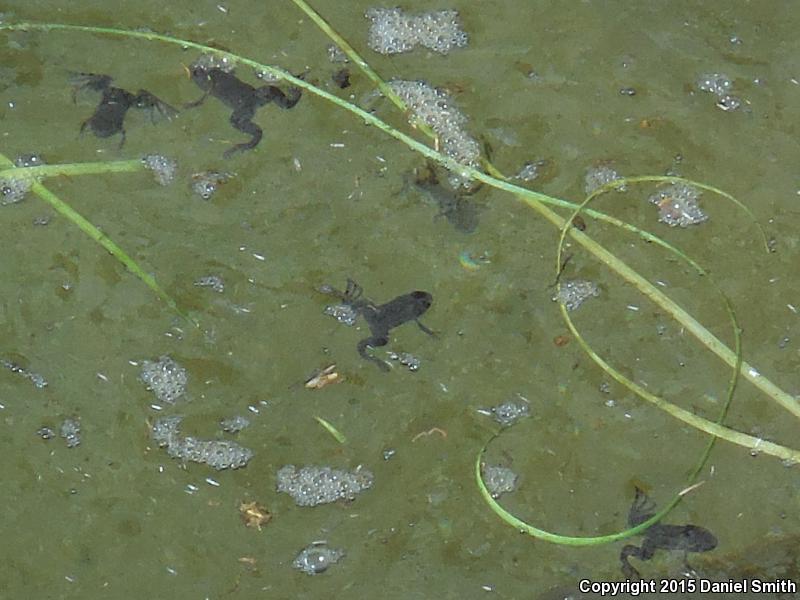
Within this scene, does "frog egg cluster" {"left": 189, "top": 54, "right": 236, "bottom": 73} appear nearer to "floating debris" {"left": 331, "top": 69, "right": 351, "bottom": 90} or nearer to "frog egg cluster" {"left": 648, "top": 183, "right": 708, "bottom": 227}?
"floating debris" {"left": 331, "top": 69, "right": 351, "bottom": 90}

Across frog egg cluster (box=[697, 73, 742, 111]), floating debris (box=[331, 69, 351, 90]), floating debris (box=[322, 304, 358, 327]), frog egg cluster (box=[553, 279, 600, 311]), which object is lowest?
floating debris (box=[322, 304, 358, 327])

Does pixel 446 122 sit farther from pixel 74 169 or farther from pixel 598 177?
pixel 74 169

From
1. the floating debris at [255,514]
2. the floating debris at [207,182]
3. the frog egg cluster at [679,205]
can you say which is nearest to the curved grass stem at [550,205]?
the frog egg cluster at [679,205]

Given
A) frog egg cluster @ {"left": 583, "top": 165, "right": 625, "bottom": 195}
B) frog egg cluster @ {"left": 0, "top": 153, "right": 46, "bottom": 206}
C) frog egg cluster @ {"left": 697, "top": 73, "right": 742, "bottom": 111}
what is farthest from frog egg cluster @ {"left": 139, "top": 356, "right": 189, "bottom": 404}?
frog egg cluster @ {"left": 697, "top": 73, "right": 742, "bottom": 111}

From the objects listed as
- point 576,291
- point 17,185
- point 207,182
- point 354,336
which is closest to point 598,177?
point 576,291

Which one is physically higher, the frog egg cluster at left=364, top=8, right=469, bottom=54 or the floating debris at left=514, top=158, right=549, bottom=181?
the frog egg cluster at left=364, top=8, right=469, bottom=54

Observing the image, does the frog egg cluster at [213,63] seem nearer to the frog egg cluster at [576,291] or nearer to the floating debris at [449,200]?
the floating debris at [449,200]

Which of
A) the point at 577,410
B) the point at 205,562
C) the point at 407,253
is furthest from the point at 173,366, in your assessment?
the point at 577,410
